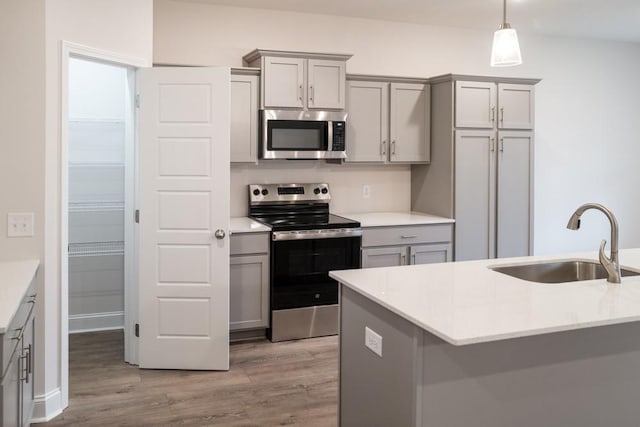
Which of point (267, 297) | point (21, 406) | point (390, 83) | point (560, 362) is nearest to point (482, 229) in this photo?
point (390, 83)

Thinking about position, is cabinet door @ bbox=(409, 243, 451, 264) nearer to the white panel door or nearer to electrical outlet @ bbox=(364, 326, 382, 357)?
the white panel door

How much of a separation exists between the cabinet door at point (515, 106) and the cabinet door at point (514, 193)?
0.08 metres

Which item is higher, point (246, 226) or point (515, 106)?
point (515, 106)

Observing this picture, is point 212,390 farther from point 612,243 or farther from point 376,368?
point 612,243

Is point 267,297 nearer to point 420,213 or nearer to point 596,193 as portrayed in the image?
point 420,213

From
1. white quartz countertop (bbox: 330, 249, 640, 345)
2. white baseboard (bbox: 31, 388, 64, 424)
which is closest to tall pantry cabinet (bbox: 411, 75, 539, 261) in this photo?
white quartz countertop (bbox: 330, 249, 640, 345)

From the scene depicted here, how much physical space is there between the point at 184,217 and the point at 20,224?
101 cm

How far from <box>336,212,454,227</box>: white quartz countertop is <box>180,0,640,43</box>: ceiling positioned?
175 centimetres

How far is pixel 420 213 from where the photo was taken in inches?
218

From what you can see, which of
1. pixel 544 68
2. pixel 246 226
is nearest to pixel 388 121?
pixel 246 226

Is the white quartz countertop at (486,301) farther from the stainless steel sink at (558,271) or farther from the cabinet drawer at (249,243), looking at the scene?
the cabinet drawer at (249,243)

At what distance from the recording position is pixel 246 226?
4555mm

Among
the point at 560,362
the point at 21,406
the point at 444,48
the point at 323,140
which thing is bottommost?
the point at 21,406

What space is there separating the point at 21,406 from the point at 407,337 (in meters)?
1.67
